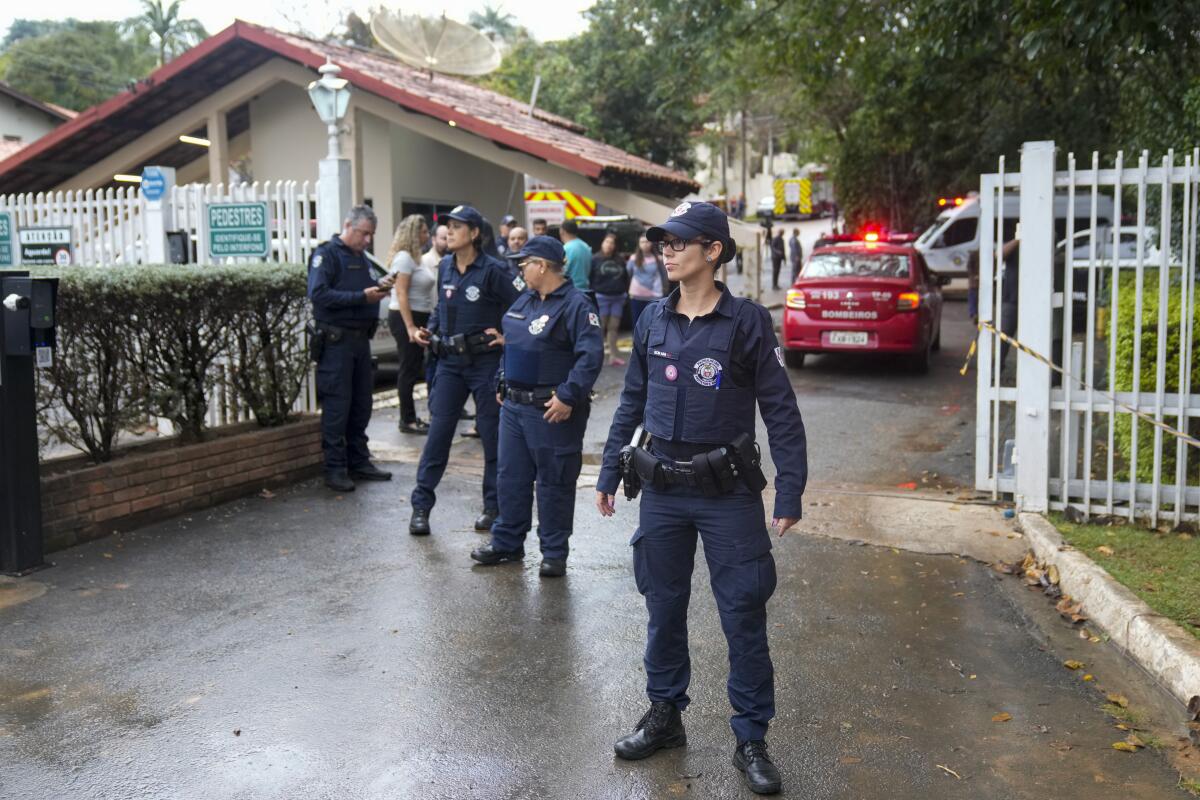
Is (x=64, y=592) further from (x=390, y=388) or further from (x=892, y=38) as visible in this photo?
(x=892, y=38)

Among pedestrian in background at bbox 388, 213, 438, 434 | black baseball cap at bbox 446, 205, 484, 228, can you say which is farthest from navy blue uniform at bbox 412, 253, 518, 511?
pedestrian in background at bbox 388, 213, 438, 434

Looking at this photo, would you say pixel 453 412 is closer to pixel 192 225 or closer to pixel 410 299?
pixel 410 299

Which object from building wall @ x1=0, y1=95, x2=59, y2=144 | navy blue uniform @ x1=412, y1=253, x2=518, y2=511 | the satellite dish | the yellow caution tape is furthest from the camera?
building wall @ x1=0, y1=95, x2=59, y2=144

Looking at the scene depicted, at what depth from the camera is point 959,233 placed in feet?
87.9

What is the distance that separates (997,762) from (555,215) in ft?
63.7

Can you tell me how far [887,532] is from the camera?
7.01 meters

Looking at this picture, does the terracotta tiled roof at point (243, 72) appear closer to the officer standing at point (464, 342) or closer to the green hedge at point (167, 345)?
the green hedge at point (167, 345)

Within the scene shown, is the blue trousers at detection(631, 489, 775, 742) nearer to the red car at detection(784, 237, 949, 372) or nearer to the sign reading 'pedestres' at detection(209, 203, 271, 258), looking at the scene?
the sign reading 'pedestres' at detection(209, 203, 271, 258)

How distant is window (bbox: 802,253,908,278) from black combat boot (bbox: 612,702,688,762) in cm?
1045

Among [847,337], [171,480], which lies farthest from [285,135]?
[171,480]

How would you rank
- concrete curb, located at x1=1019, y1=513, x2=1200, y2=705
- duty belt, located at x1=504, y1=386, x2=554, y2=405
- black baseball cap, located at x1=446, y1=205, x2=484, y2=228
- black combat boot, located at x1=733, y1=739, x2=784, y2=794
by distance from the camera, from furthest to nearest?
black baseball cap, located at x1=446, y1=205, x2=484, y2=228, duty belt, located at x1=504, y1=386, x2=554, y2=405, concrete curb, located at x1=1019, y1=513, x2=1200, y2=705, black combat boot, located at x1=733, y1=739, x2=784, y2=794

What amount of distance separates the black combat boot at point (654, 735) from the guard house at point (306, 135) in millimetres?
12922

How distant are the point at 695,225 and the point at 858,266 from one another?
10.7m

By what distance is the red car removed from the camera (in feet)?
43.9
